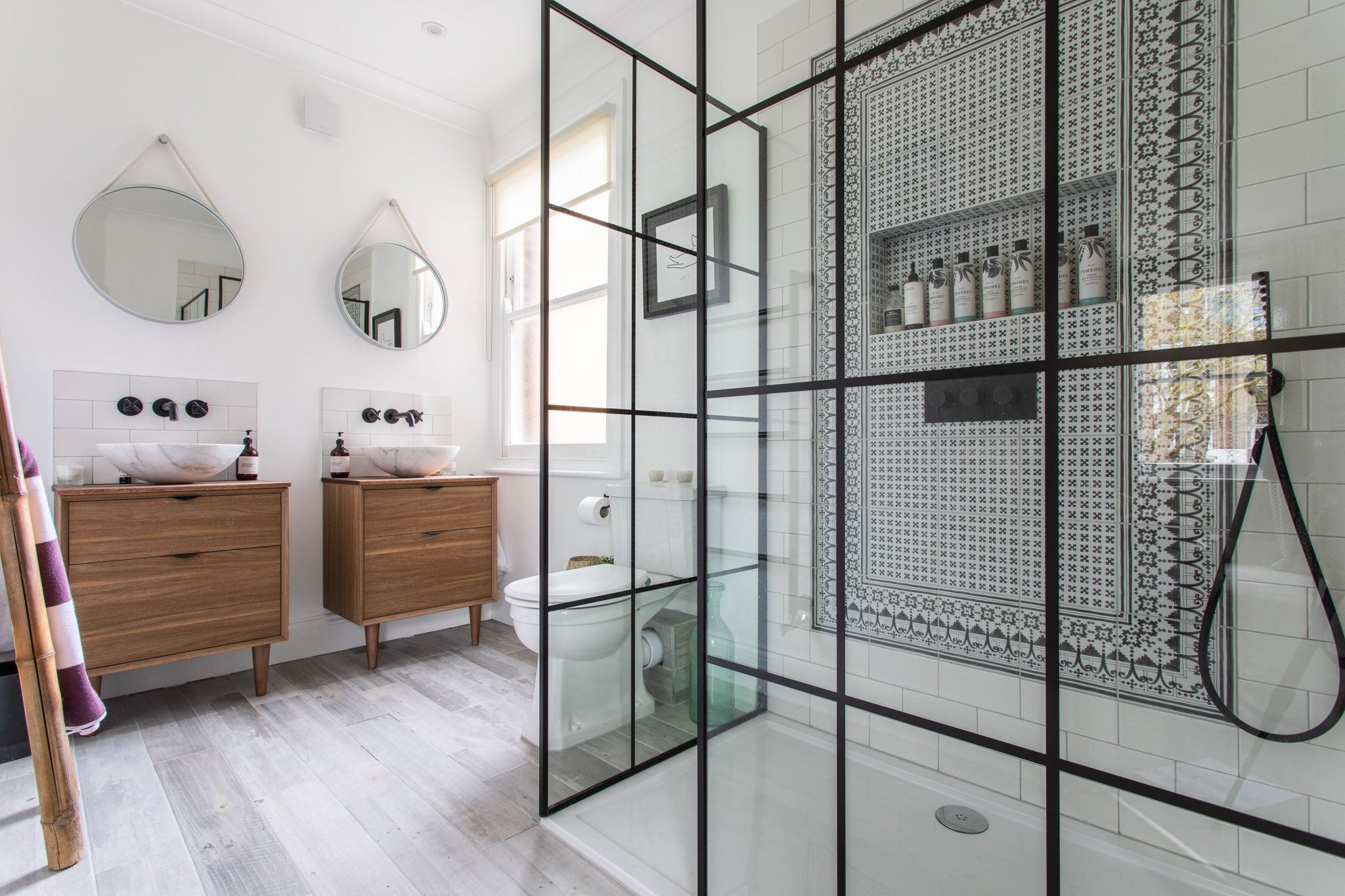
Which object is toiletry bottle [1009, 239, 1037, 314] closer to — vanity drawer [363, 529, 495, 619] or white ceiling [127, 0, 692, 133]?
white ceiling [127, 0, 692, 133]

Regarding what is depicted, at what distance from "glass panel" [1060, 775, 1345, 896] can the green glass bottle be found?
567mm

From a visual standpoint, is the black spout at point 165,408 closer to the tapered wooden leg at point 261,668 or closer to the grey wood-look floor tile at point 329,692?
the tapered wooden leg at point 261,668

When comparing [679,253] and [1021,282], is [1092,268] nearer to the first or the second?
[1021,282]

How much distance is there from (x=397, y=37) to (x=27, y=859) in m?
3.07

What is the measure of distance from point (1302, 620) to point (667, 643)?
1.24 meters

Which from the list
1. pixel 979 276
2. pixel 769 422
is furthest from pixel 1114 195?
pixel 769 422

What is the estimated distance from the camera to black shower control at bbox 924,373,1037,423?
2.58ft

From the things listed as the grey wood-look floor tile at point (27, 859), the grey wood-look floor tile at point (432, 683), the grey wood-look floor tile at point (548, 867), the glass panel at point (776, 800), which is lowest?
the grey wood-look floor tile at point (432, 683)

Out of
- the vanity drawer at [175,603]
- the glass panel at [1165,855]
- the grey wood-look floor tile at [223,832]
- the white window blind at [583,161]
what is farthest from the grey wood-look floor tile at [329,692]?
the glass panel at [1165,855]

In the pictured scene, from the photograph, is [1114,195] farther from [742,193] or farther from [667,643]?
[667,643]

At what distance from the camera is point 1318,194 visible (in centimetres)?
61

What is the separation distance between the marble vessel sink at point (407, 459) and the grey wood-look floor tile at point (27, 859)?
1.47 m

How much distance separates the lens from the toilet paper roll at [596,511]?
1658 mm

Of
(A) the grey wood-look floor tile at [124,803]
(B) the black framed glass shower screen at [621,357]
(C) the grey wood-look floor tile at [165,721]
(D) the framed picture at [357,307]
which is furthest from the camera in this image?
(D) the framed picture at [357,307]
